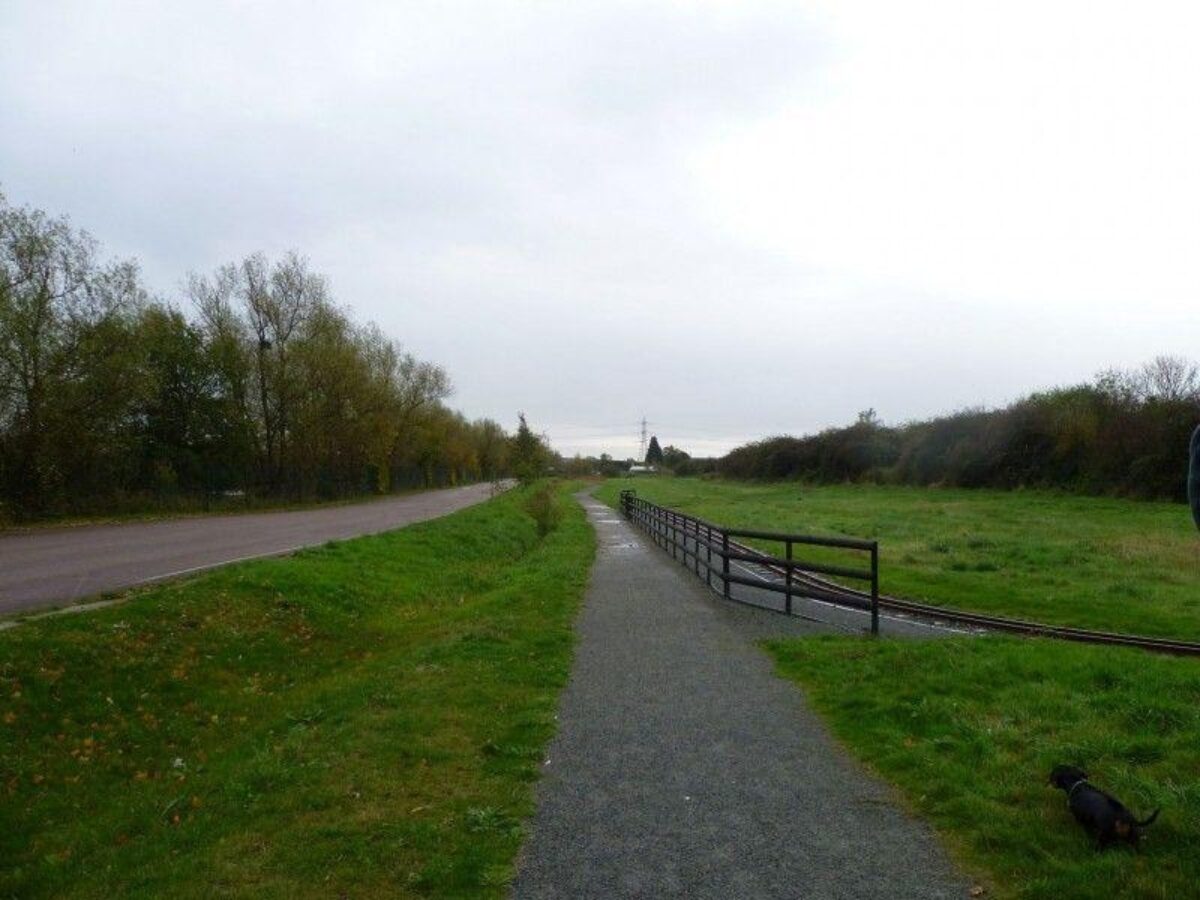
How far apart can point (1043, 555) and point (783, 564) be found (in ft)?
32.5

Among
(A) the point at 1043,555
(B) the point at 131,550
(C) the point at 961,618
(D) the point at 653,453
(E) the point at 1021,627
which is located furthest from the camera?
(D) the point at 653,453

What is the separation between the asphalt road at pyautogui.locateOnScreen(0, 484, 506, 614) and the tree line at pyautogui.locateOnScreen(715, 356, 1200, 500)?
3012 cm

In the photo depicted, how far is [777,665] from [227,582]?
27.6 ft

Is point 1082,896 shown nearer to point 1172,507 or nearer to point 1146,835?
point 1146,835

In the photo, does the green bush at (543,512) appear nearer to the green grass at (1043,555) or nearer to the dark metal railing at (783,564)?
the dark metal railing at (783,564)

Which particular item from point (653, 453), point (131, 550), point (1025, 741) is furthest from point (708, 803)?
point (653, 453)

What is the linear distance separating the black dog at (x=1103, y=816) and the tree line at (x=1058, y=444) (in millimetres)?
34470

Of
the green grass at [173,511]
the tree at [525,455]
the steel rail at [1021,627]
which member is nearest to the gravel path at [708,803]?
the steel rail at [1021,627]

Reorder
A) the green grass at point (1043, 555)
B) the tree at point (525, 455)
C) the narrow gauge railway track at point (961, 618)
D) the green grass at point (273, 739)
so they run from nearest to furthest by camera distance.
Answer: the green grass at point (273, 739) < the narrow gauge railway track at point (961, 618) < the green grass at point (1043, 555) < the tree at point (525, 455)

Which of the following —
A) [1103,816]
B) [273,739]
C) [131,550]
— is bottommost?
[273,739]

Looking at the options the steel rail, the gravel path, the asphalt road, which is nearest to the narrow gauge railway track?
the steel rail

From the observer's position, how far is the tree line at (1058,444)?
1419 inches

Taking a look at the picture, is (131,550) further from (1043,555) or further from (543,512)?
(1043,555)

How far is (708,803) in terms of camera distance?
16.9ft
